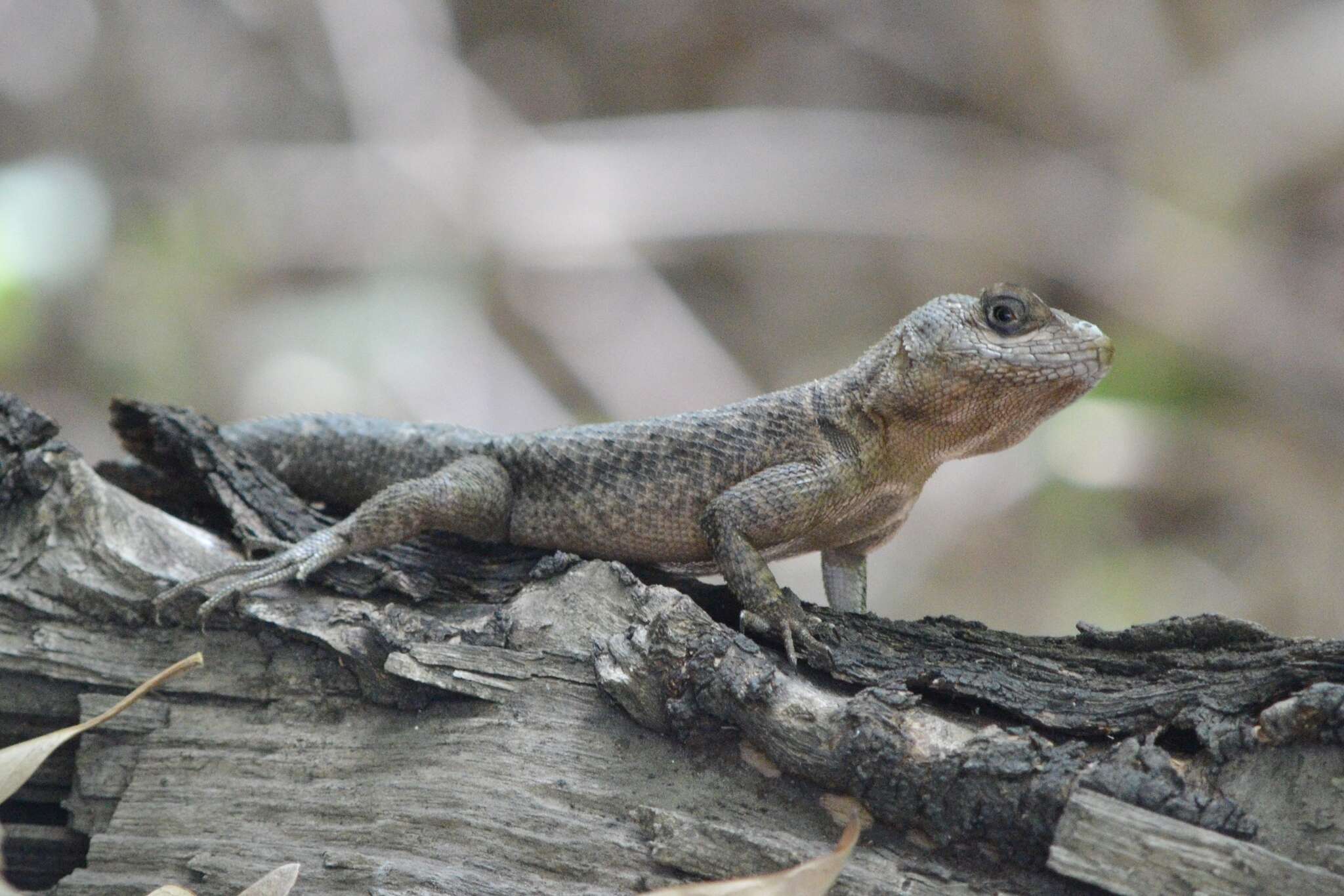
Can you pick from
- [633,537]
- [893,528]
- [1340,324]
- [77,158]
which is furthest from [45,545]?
[1340,324]

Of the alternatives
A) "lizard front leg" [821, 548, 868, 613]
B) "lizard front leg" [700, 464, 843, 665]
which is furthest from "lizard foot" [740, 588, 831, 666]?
"lizard front leg" [821, 548, 868, 613]

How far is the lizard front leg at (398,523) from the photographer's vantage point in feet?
12.9

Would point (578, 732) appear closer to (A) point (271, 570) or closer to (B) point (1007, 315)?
(A) point (271, 570)

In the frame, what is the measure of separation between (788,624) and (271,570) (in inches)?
70.5

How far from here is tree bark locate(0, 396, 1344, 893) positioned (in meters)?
2.78

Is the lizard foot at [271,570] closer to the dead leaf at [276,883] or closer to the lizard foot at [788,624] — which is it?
the dead leaf at [276,883]

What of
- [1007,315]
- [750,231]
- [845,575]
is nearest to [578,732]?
[845,575]

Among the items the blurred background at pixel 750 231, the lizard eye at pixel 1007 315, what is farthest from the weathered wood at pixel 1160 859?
the blurred background at pixel 750 231

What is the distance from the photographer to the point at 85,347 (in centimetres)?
1027

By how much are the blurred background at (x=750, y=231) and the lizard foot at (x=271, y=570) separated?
541 cm

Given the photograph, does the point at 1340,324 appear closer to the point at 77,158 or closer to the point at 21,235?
the point at 21,235

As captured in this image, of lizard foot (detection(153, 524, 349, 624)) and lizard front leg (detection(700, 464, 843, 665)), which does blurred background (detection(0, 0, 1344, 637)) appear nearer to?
lizard front leg (detection(700, 464, 843, 665))

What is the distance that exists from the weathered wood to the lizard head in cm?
198

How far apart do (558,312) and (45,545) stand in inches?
305
